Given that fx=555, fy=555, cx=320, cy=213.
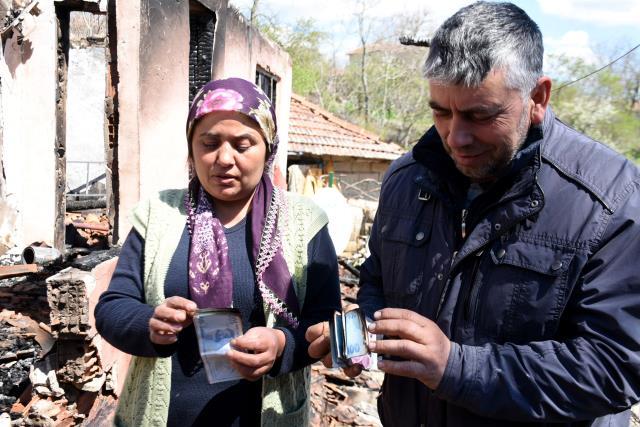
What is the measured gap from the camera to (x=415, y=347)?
145cm

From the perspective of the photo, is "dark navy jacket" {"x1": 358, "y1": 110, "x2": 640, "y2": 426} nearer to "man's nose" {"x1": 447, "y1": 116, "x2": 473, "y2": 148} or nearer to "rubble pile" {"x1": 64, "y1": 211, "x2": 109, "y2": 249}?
"man's nose" {"x1": 447, "y1": 116, "x2": 473, "y2": 148}

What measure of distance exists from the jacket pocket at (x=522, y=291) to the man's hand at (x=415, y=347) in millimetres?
183

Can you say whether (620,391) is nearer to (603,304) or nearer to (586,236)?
(603,304)

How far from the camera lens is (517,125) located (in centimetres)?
156

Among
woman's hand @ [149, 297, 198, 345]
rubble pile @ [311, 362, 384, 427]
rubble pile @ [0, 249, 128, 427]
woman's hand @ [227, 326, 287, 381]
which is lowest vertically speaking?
rubble pile @ [311, 362, 384, 427]

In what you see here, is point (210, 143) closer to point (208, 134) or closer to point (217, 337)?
point (208, 134)

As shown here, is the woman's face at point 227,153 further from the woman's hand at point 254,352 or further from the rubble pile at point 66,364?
the rubble pile at point 66,364

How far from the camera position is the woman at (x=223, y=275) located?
6.32 feet

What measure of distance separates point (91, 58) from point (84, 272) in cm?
1200

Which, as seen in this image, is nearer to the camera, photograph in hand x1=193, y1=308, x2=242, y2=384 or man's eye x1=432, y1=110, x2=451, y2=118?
man's eye x1=432, y1=110, x2=451, y2=118

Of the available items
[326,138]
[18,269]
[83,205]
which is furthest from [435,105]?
[326,138]

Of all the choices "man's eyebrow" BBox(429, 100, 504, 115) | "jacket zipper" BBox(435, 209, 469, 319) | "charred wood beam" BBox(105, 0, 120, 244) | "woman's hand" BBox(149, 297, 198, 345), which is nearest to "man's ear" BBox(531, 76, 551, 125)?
"man's eyebrow" BBox(429, 100, 504, 115)

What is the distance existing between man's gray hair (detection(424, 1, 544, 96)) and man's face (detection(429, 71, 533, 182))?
0.09 feet

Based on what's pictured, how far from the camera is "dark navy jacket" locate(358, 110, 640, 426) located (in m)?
1.42
